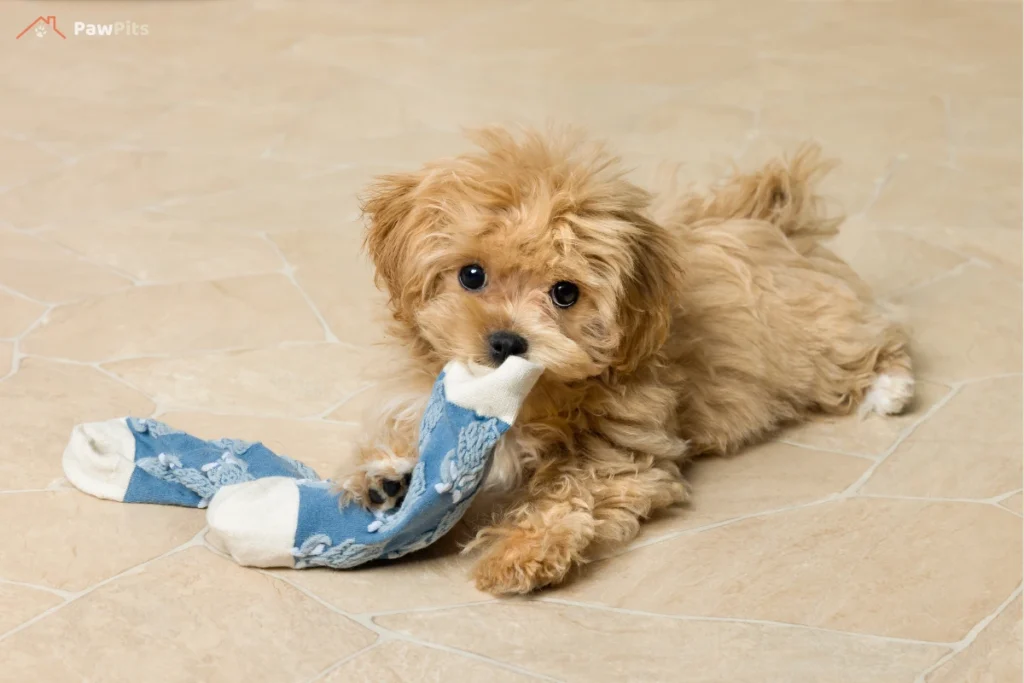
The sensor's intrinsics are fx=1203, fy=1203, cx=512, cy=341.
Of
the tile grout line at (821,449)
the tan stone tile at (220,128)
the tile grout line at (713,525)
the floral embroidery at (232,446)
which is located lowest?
the tile grout line at (713,525)

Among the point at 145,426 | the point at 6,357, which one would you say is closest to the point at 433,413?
the point at 145,426

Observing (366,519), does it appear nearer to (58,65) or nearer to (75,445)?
(75,445)

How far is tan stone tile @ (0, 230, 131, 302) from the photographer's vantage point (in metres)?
4.20

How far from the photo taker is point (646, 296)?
9.05 ft

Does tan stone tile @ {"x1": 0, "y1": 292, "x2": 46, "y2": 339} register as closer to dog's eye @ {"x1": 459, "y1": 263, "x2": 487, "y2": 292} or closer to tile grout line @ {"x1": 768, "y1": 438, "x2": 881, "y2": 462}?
dog's eye @ {"x1": 459, "y1": 263, "x2": 487, "y2": 292}

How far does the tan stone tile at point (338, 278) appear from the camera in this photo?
13.3 ft

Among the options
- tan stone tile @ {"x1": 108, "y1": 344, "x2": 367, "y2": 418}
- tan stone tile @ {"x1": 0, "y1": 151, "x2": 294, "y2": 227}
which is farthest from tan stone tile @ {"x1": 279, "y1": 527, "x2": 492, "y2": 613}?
tan stone tile @ {"x1": 0, "y1": 151, "x2": 294, "y2": 227}

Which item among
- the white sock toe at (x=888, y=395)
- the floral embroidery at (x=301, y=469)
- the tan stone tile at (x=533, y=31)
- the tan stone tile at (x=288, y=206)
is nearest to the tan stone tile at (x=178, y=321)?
the tan stone tile at (x=288, y=206)

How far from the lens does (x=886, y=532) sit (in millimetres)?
3004

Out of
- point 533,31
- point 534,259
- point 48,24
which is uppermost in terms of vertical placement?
point 48,24

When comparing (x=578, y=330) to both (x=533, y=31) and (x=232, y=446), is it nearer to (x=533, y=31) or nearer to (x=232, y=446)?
(x=232, y=446)

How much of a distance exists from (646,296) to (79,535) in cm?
143

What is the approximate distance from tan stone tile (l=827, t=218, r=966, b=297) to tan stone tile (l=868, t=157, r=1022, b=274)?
106 mm

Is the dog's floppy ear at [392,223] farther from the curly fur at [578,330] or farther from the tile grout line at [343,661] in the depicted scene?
the tile grout line at [343,661]
